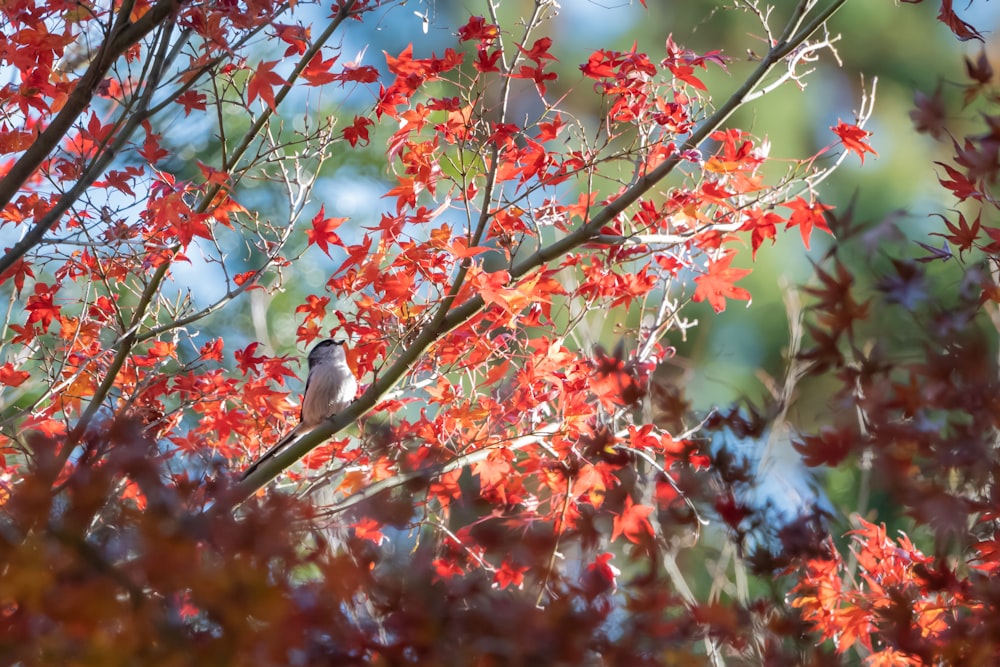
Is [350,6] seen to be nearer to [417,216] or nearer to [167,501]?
[417,216]

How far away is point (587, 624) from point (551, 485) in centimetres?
192

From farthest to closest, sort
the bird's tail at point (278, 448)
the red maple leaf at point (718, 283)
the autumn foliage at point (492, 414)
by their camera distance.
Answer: the bird's tail at point (278, 448)
the red maple leaf at point (718, 283)
the autumn foliage at point (492, 414)

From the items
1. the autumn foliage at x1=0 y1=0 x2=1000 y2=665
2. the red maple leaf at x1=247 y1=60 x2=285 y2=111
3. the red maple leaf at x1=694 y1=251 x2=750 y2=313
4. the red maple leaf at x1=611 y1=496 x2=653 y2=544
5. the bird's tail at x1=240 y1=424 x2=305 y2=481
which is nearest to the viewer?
the autumn foliage at x1=0 y1=0 x2=1000 y2=665

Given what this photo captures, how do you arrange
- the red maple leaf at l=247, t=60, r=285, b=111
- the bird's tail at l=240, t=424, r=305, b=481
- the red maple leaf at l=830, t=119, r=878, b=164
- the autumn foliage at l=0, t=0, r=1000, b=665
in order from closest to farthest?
the autumn foliage at l=0, t=0, r=1000, b=665
the red maple leaf at l=247, t=60, r=285, b=111
the red maple leaf at l=830, t=119, r=878, b=164
the bird's tail at l=240, t=424, r=305, b=481

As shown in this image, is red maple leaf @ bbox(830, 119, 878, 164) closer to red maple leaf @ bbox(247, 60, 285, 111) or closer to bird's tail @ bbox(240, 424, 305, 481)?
red maple leaf @ bbox(247, 60, 285, 111)

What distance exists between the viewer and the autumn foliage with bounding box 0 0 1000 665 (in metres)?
1.29

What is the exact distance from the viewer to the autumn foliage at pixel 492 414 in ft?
4.25

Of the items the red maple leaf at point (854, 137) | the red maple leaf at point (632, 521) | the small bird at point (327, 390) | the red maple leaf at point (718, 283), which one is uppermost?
the small bird at point (327, 390)

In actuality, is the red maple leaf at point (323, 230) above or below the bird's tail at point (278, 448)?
above

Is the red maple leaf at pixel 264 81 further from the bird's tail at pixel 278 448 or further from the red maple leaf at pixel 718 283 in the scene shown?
the red maple leaf at pixel 718 283

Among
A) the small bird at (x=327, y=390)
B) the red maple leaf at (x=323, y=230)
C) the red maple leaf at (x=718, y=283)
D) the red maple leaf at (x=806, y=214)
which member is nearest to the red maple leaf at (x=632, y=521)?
the red maple leaf at (x=718, y=283)

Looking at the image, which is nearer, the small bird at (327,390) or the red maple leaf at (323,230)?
the red maple leaf at (323,230)

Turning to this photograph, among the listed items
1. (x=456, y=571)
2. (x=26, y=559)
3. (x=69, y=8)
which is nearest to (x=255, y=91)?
(x=69, y=8)

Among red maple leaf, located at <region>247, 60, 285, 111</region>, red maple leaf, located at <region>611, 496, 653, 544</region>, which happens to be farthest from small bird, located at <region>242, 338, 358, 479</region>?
red maple leaf, located at <region>611, 496, 653, 544</region>
